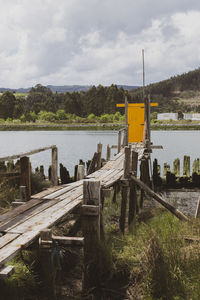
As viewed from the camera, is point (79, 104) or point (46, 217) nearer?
point (46, 217)

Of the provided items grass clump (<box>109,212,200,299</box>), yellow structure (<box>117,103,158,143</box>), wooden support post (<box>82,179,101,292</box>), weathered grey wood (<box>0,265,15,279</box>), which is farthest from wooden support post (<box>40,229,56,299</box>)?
yellow structure (<box>117,103,158,143</box>)

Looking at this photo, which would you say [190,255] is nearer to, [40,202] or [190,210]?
[40,202]

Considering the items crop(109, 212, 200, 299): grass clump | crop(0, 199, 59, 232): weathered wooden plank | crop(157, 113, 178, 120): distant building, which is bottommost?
crop(109, 212, 200, 299): grass clump

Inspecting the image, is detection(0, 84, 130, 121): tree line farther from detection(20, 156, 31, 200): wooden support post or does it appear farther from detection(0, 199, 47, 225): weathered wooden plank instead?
detection(0, 199, 47, 225): weathered wooden plank

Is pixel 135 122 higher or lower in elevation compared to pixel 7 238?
higher

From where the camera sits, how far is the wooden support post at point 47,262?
3.87m

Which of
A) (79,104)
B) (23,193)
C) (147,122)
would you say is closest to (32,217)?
(23,193)

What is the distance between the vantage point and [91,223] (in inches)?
208

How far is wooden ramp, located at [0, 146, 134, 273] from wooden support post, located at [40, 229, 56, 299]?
18 cm

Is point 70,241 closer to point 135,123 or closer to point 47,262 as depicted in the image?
point 47,262

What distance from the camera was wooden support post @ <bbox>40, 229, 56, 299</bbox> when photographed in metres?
3.87

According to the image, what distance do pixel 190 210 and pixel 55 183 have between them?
635cm

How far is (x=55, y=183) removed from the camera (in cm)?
878

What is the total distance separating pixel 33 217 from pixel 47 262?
3.11 feet
